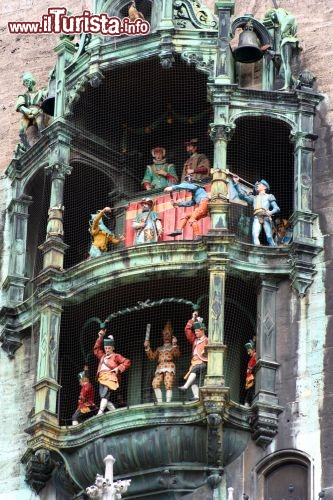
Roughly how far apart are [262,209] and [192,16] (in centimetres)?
412

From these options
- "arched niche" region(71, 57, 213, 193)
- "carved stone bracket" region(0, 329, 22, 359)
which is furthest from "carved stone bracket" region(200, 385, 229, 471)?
"arched niche" region(71, 57, 213, 193)

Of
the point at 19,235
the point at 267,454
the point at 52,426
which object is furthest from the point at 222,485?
the point at 19,235

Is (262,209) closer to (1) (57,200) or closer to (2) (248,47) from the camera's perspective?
(2) (248,47)

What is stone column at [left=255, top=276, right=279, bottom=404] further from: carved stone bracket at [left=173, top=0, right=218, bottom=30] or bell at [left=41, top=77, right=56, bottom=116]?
bell at [left=41, top=77, right=56, bottom=116]

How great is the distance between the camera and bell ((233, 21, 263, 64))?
132ft

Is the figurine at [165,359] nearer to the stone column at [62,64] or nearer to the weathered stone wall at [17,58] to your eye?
the stone column at [62,64]

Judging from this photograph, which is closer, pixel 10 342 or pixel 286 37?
pixel 10 342

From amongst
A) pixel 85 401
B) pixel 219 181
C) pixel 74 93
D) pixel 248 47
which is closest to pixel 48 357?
pixel 85 401

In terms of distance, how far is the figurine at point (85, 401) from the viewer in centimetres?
3841

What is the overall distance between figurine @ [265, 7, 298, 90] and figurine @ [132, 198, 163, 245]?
130 inches

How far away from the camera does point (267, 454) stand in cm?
3669

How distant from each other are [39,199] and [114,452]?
6.32 m

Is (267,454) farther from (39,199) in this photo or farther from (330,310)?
(39,199)

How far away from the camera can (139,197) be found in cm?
4050
